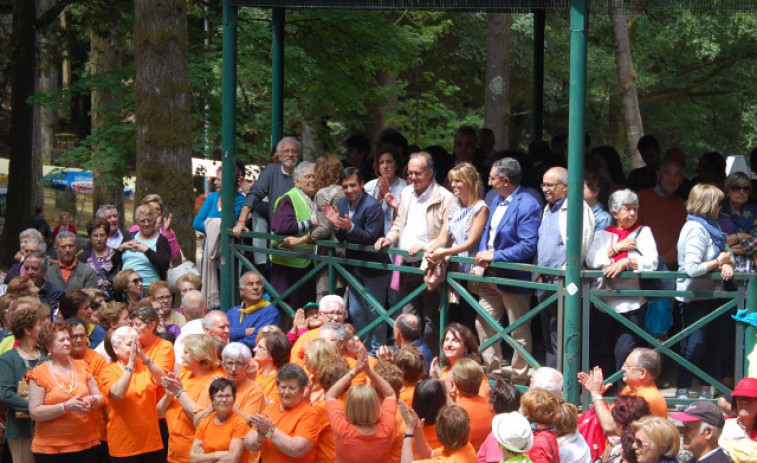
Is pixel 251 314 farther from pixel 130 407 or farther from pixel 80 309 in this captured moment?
pixel 130 407

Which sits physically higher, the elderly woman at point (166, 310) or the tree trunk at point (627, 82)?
the tree trunk at point (627, 82)

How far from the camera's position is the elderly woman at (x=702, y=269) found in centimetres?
772

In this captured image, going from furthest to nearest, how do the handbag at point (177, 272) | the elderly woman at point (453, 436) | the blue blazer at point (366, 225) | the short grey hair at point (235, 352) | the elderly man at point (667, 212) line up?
1. the handbag at point (177, 272)
2. the blue blazer at point (366, 225)
3. the elderly man at point (667, 212)
4. the short grey hair at point (235, 352)
5. the elderly woman at point (453, 436)

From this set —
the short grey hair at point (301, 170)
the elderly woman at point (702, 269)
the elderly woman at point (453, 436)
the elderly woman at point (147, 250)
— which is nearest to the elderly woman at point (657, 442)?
the elderly woman at point (453, 436)

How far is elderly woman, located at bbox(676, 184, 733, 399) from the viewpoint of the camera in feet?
25.3

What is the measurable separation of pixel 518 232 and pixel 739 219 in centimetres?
183

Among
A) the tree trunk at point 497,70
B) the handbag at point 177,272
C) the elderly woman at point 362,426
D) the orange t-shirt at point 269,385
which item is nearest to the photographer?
the elderly woman at point 362,426

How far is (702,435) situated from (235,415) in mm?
2879

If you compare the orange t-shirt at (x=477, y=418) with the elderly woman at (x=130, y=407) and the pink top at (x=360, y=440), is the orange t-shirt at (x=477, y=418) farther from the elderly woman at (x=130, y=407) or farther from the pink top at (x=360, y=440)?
the elderly woman at (x=130, y=407)

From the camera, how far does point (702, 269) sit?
7648mm

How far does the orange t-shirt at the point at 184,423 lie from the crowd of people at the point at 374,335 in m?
0.02

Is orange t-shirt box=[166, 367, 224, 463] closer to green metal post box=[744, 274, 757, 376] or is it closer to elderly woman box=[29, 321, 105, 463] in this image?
elderly woman box=[29, 321, 105, 463]

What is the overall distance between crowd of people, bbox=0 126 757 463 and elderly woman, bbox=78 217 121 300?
0.05ft

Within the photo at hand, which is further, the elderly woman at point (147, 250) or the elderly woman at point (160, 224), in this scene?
the elderly woman at point (160, 224)
